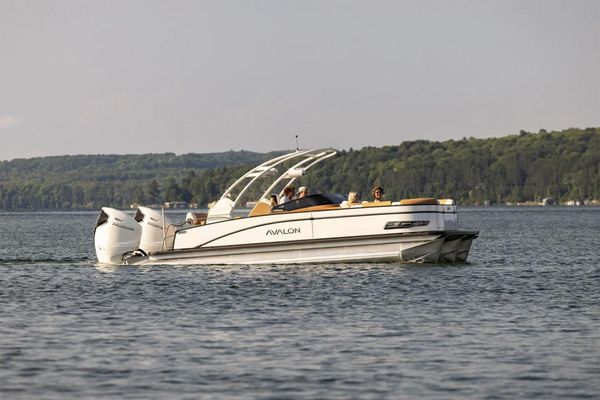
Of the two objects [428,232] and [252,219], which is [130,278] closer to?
[252,219]

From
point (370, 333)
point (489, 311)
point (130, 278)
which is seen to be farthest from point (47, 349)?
point (130, 278)

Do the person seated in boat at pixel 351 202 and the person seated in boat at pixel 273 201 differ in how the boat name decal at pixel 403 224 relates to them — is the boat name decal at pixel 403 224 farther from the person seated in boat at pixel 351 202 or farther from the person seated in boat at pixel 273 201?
the person seated in boat at pixel 273 201

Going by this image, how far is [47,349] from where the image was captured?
69.2 feet

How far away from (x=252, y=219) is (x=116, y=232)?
4633 mm

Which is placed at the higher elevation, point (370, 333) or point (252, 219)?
point (252, 219)

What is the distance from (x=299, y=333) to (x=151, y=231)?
51.0 feet

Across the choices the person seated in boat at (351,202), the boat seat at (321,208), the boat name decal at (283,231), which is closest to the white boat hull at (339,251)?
the boat name decal at (283,231)

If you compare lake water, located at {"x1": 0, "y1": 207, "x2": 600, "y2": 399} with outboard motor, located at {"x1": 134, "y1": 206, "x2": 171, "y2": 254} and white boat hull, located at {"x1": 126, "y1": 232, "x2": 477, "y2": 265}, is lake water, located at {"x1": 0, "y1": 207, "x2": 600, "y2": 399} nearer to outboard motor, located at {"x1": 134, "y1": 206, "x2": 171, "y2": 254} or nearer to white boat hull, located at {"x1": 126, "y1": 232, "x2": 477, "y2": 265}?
white boat hull, located at {"x1": 126, "y1": 232, "x2": 477, "y2": 265}

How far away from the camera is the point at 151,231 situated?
37.8 meters

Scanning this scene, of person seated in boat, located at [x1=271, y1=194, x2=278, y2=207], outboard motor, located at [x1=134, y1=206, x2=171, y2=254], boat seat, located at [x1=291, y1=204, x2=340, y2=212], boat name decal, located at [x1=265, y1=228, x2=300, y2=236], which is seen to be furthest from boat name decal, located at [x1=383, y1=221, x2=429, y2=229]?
outboard motor, located at [x1=134, y1=206, x2=171, y2=254]

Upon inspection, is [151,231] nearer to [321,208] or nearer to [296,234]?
[296,234]

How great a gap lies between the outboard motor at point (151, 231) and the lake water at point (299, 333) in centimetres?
68

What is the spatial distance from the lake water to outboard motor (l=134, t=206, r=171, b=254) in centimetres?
68

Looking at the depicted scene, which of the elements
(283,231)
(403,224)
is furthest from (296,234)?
(403,224)
